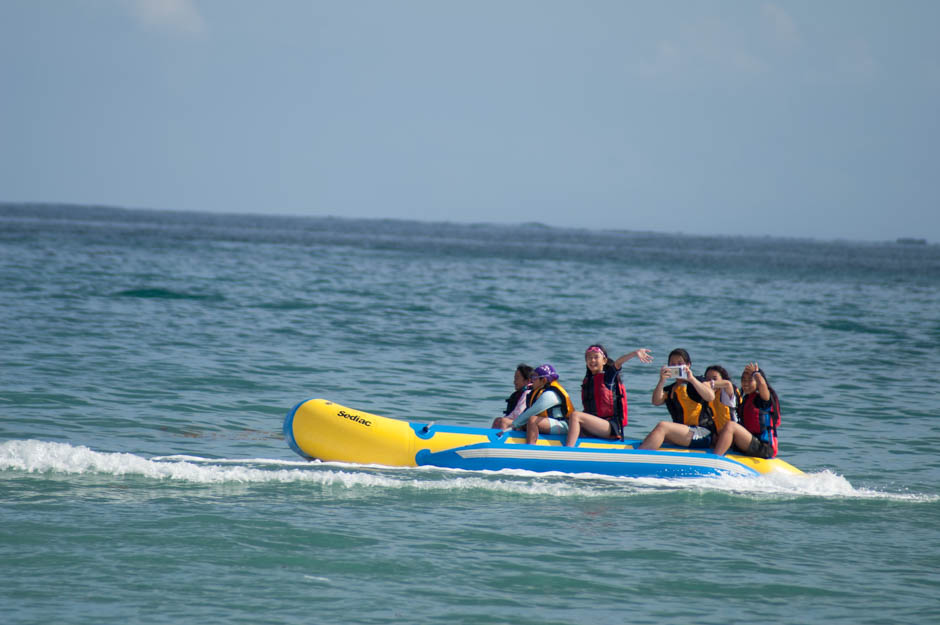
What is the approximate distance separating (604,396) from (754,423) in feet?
4.70

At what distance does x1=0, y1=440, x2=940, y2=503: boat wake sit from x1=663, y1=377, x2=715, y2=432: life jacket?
617 millimetres

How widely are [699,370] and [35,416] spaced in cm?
1118

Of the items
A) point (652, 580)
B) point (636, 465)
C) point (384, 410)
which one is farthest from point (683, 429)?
point (384, 410)

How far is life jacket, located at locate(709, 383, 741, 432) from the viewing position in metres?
9.34

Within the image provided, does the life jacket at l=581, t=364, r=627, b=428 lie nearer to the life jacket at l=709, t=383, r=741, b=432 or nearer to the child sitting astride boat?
the child sitting astride boat

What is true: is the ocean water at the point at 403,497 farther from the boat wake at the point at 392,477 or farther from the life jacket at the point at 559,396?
the life jacket at the point at 559,396

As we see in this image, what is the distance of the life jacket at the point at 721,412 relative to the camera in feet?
30.6

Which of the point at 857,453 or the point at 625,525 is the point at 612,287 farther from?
the point at 625,525

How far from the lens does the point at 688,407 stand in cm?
957

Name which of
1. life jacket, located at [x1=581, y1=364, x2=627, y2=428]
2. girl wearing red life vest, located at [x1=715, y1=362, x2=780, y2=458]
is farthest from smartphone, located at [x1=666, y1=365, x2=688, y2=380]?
life jacket, located at [x1=581, y1=364, x2=627, y2=428]

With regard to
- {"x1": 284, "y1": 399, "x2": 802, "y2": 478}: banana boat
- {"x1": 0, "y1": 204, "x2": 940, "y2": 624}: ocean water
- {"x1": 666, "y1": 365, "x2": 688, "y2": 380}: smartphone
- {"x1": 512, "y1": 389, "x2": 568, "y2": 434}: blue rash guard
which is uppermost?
{"x1": 666, "y1": 365, "x2": 688, "y2": 380}: smartphone

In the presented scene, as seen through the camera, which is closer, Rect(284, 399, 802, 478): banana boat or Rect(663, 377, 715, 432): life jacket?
Rect(284, 399, 802, 478): banana boat

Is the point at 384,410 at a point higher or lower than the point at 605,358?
lower

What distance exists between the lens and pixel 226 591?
20.9 feet
